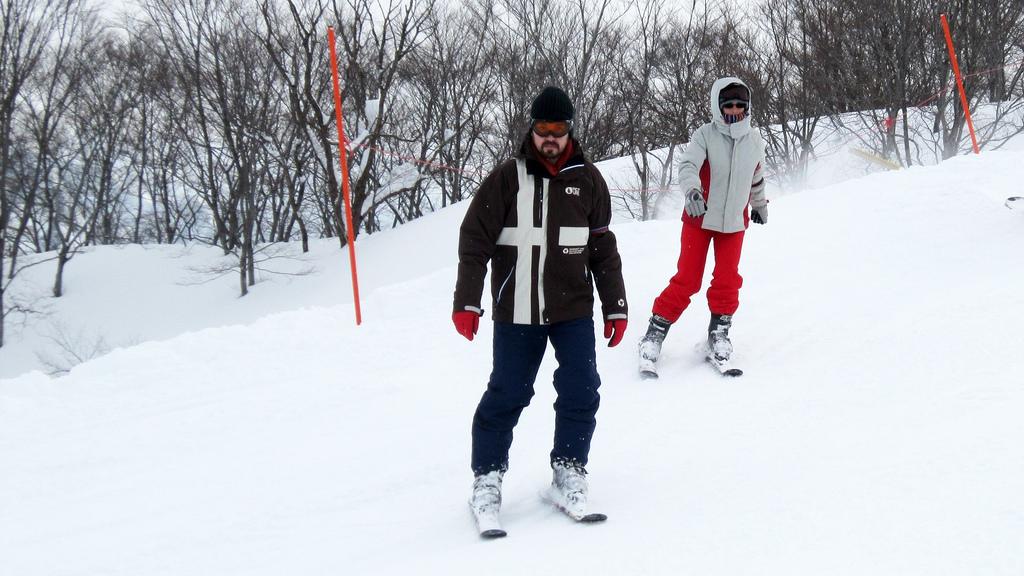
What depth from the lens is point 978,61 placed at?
15.6 meters

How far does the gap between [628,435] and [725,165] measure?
1618mm

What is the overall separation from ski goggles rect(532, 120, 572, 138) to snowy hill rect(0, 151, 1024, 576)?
135 centimetres

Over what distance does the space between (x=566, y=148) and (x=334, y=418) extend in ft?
8.22

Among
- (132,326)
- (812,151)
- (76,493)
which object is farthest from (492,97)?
(76,493)

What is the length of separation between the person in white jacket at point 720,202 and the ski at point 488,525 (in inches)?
75.0

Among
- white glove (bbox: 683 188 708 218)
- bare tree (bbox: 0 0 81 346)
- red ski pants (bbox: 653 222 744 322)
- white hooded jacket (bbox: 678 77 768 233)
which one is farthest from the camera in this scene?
bare tree (bbox: 0 0 81 346)

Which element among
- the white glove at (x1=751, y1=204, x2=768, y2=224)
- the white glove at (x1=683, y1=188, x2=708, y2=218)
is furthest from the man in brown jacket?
the white glove at (x1=751, y1=204, x2=768, y2=224)

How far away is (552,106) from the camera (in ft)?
8.70

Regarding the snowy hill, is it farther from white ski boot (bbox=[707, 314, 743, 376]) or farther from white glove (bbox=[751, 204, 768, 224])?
white glove (bbox=[751, 204, 768, 224])

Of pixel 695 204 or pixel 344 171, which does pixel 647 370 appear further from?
pixel 344 171

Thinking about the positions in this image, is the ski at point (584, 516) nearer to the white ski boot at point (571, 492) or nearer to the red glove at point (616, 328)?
the white ski boot at point (571, 492)

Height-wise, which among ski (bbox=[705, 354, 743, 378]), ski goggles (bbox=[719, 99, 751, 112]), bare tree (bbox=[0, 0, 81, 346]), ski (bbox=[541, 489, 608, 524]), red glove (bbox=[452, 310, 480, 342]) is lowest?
ski (bbox=[541, 489, 608, 524])

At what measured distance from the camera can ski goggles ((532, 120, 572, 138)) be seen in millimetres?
2674

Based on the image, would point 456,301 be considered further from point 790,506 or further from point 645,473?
point 790,506
